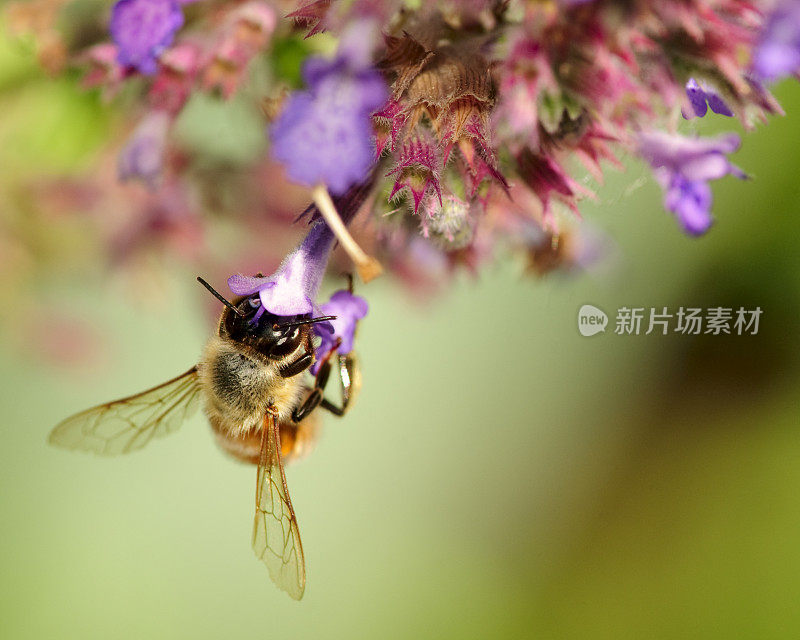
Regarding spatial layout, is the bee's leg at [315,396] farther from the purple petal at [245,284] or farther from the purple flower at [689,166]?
the purple flower at [689,166]

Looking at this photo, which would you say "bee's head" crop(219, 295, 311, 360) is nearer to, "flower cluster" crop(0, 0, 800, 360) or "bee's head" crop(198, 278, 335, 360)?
"bee's head" crop(198, 278, 335, 360)

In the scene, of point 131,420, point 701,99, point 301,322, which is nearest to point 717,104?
point 701,99

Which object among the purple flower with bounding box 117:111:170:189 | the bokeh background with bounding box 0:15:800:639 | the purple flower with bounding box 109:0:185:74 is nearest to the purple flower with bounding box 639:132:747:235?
the purple flower with bounding box 109:0:185:74

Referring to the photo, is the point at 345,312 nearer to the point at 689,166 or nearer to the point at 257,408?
the point at 257,408

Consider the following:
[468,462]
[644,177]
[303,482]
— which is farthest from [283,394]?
[468,462]

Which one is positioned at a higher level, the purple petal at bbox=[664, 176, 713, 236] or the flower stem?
the purple petal at bbox=[664, 176, 713, 236]

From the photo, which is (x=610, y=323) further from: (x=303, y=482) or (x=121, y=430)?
(x=303, y=482)
